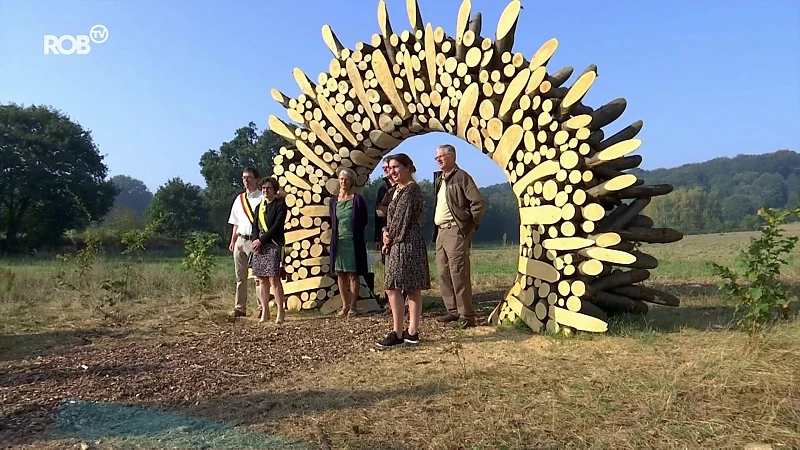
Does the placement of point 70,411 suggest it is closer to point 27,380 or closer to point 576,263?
point 27,380

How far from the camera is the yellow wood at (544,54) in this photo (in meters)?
5.22

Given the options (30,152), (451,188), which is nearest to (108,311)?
(451,188)

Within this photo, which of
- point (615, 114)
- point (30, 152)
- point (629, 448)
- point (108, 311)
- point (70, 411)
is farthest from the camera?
point (30, 152)

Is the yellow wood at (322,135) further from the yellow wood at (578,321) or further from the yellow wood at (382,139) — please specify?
the yellow wood at (578,321)

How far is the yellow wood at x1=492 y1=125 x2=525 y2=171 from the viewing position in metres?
5.50

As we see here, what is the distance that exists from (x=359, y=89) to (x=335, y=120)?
49cm

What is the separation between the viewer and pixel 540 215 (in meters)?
5.34

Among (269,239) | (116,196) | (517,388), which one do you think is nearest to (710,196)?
(116,196)

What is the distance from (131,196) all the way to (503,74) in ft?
263

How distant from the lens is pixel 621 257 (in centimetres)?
483

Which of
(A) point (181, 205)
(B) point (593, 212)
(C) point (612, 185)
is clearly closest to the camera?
(C) point (612, 185)

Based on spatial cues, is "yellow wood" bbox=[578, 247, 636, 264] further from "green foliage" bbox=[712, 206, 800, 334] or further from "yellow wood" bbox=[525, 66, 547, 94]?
"yellow wood" bbox=[525, 66, 547, 94]

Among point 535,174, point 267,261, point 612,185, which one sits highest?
point 535,174

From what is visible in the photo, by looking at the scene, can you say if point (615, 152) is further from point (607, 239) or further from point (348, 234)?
point (348, 234)
